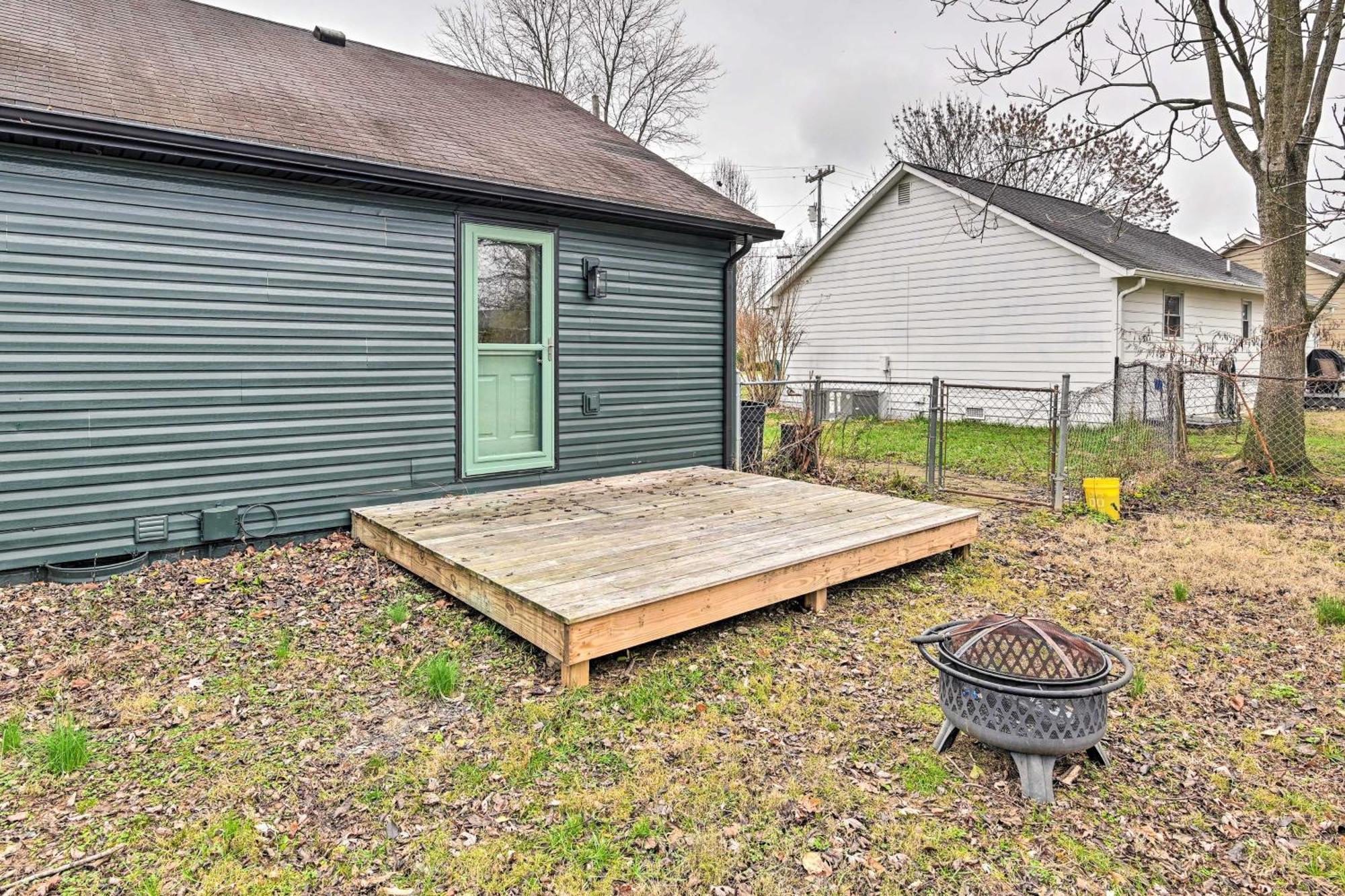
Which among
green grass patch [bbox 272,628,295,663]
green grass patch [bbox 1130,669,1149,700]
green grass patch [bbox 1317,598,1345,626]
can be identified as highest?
green grass patch [bbox 1317,598,1345,626]

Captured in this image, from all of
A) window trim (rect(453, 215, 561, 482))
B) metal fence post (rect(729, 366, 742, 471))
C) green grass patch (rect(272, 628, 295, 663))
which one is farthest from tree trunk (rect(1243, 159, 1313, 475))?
green grass patch (rect(272, 628, 295, 663))

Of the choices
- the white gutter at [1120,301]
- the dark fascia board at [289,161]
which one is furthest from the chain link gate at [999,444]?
the dark fascia board at [289,161]

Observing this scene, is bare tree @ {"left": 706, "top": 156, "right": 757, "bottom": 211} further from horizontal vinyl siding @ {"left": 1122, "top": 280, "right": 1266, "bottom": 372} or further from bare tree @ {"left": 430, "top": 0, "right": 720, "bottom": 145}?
horizontal vinyl siding @ {"left": 1122, "top": 280, "right": 1266, "bottom": 372}

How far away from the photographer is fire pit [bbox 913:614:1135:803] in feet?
7.14

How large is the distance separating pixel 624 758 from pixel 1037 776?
1304mm

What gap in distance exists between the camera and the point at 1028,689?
7.08 feet

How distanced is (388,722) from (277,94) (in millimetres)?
4321

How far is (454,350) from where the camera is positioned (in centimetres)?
516

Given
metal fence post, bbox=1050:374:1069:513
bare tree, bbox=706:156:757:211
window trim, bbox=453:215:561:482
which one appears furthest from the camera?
bare tree, bbox=706:156:757:211

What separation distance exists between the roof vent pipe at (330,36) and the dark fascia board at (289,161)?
3046 millimetres

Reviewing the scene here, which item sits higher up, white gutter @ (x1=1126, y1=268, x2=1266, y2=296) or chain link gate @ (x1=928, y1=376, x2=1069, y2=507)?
white gutter @ (x1=1126, y1=268, x2=1266, y2=296)

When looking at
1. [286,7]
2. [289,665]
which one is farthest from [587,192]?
[286,7]

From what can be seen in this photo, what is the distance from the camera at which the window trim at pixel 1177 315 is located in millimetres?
12305

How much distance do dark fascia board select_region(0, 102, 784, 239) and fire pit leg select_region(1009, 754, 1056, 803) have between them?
14.5ft
